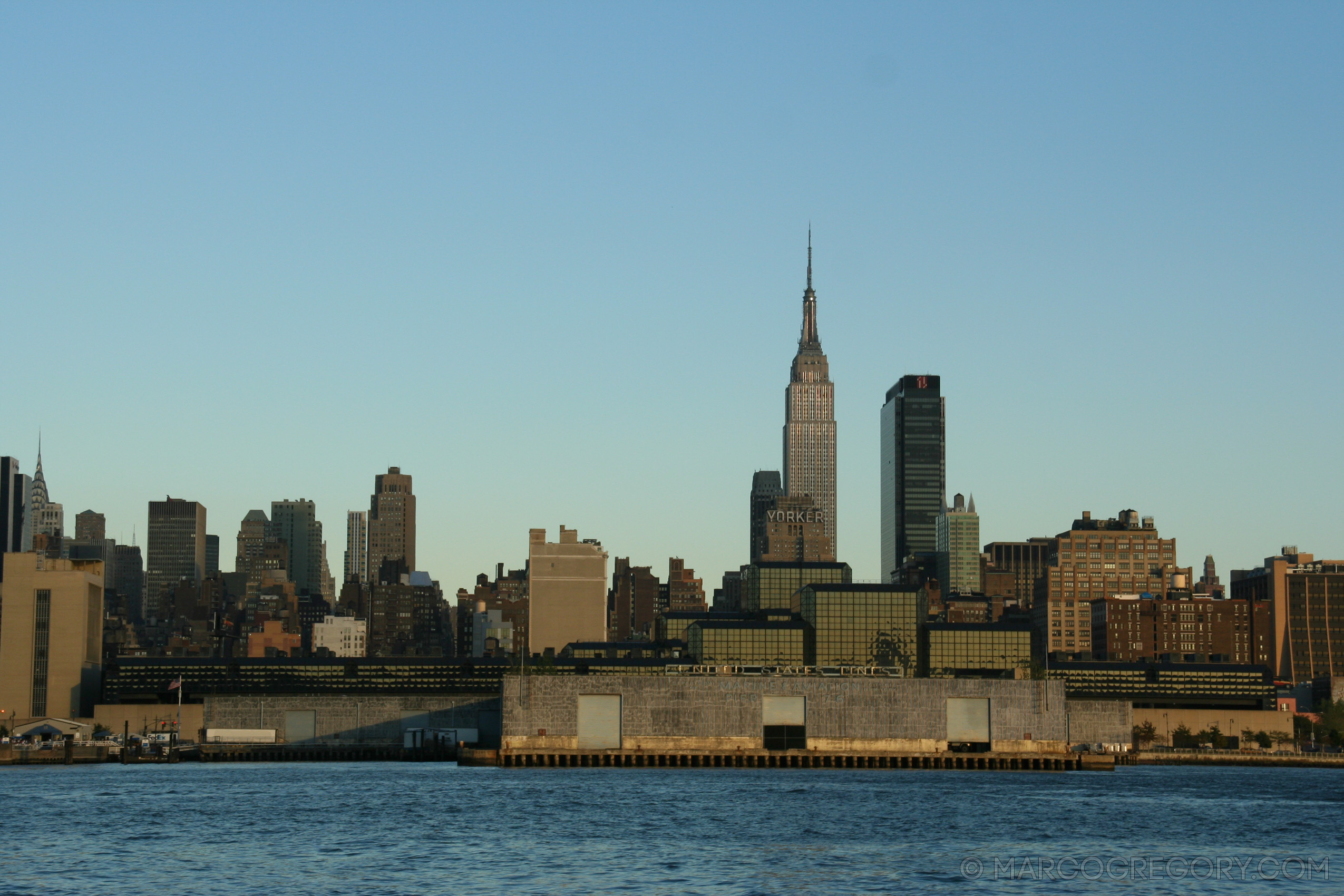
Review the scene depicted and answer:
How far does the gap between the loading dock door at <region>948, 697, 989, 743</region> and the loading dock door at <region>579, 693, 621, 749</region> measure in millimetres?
32243

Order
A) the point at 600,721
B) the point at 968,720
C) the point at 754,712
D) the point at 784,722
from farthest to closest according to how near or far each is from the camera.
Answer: the point at 968,720 → the point at 784,722 → the point at 754,712 → the point at 600,721

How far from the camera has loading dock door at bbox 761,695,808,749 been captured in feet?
562

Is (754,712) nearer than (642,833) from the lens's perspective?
No

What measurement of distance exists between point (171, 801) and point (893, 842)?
56197mm

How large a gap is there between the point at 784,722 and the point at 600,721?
17.7 m

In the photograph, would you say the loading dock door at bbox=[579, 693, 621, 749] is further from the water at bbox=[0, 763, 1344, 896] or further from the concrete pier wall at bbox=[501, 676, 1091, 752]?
the water at bbox=[0, 763, 1344, 896]

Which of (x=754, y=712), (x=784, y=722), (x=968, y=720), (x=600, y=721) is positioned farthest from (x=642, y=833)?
(x=968, y=720)

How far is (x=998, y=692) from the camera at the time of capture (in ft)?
571

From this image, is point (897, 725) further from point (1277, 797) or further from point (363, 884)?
point (363, 884)

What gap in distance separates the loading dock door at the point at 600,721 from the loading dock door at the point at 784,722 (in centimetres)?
1395
